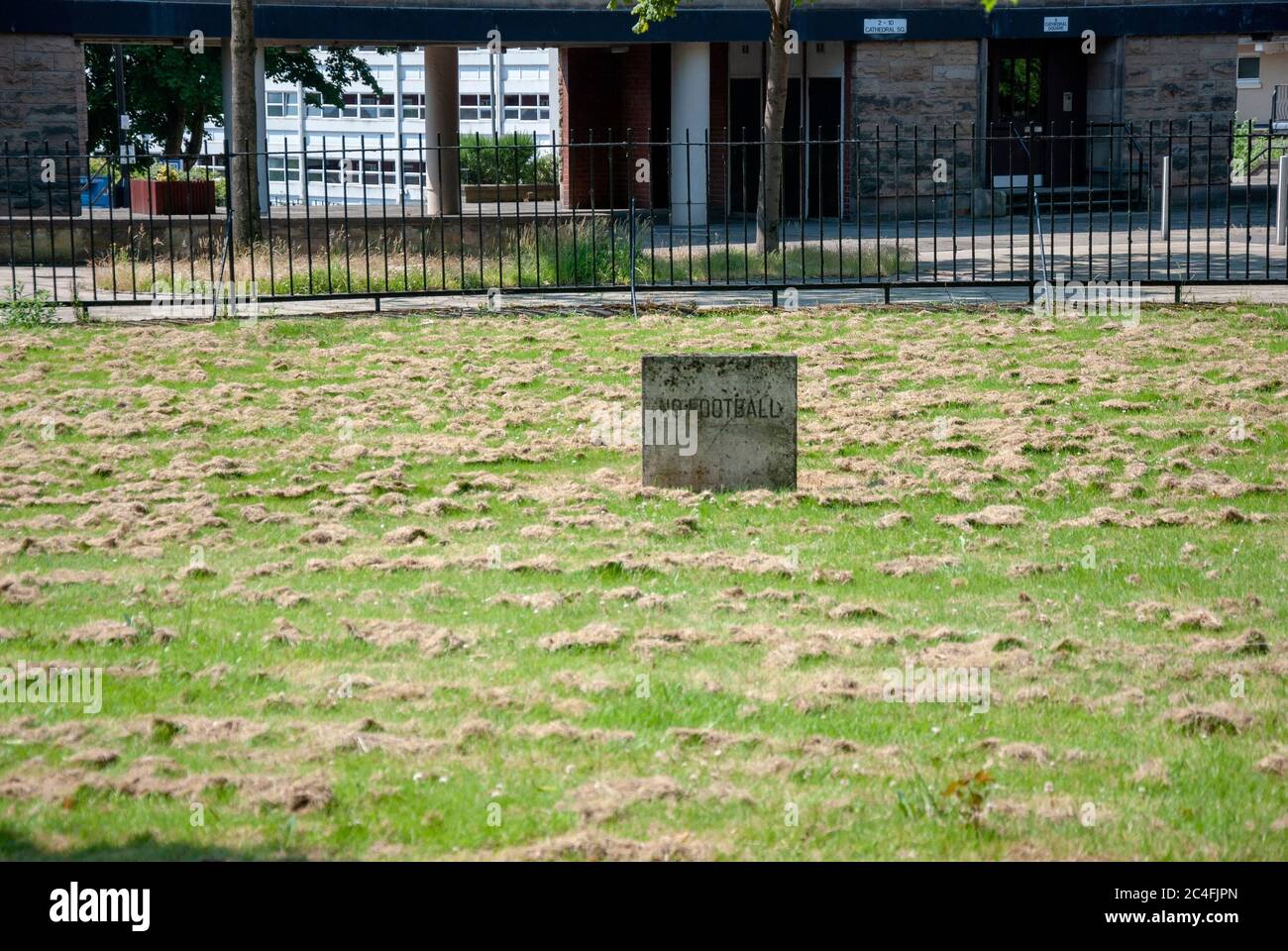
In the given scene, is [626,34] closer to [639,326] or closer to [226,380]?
[639,326]

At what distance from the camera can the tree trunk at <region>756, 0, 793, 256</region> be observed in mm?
19281

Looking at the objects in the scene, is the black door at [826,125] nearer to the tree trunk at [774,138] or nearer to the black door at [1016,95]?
the black door at [1016,95]

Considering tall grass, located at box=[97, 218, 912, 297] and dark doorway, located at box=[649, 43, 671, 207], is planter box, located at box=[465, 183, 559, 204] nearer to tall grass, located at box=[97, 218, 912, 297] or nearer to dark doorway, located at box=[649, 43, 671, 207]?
dark doorway, located at box=[649, 43, 671, 207]

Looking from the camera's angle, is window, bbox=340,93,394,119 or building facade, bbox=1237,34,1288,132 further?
window, bbox=340,93,394,119

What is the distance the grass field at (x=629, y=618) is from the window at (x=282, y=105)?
233 ft

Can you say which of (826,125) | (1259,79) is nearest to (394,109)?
(1259,79)

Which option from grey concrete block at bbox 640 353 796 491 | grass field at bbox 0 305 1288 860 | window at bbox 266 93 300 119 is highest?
window at bbox 266 93 300 119

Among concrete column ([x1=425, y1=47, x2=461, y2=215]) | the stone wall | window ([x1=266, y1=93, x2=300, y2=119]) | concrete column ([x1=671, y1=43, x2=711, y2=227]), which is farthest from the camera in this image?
window ([x1=266, y1=93, x2=300, y2=119])

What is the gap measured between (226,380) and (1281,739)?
31.7 ft

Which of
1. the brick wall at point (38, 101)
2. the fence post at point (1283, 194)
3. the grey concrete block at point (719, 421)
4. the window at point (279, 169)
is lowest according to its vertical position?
the grey concrete block at point (719, 421)

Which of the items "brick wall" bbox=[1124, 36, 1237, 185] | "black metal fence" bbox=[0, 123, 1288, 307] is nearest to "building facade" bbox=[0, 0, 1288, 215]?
"brick wall" bbox=[1124, 36, 1237, 185]

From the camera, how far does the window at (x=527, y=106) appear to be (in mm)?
70250

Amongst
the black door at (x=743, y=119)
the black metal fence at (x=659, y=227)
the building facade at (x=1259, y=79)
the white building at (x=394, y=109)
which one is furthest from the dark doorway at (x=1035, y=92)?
the white building at (x=394, y=109)

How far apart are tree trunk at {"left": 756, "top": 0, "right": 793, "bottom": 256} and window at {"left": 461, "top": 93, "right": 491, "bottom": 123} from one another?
52.6 m
